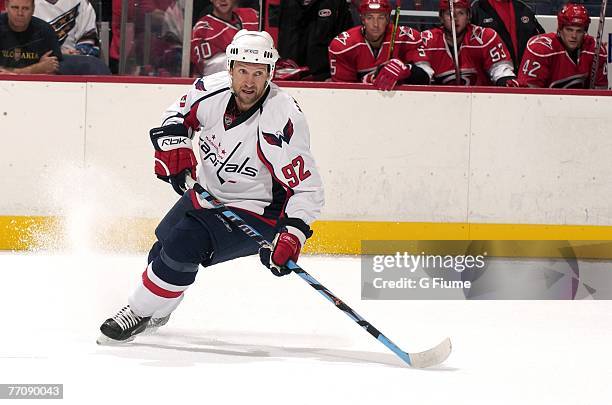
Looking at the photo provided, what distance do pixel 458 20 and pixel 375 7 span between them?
49 centimetres

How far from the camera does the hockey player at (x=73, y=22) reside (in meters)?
6.20

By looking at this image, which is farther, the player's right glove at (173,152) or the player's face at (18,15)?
the player's face at (18,15)

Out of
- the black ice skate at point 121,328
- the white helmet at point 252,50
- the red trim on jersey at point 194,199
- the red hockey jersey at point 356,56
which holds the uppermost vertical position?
the white helmet at point 252,50

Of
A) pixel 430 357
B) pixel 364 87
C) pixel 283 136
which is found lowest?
pixel 430 357

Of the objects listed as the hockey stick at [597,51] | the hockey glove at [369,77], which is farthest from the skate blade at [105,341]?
→ the hockey stick at [597,51]

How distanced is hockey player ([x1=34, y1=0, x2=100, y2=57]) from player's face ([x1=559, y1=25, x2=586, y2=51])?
2.46 metres

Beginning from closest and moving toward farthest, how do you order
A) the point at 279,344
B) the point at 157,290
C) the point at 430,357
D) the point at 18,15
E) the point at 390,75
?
the point at 430,357, the point at 157,290, the point at 279,344, the point at 390,75, the point at 18,15

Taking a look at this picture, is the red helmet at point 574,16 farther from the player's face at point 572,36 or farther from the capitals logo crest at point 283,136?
the capitals logo crest at point 283,136

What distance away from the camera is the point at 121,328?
3668mm

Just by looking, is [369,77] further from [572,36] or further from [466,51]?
[572,36]

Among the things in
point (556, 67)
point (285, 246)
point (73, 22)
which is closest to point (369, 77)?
point (556, 67)

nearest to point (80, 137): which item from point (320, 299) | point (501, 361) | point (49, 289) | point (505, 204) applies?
point (49, 289)

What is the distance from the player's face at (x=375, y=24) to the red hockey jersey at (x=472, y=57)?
28 centimetres

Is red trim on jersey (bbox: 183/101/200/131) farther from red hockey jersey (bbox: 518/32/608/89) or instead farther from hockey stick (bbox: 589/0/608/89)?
hockey stick (bbox: 589/0/608/89)
